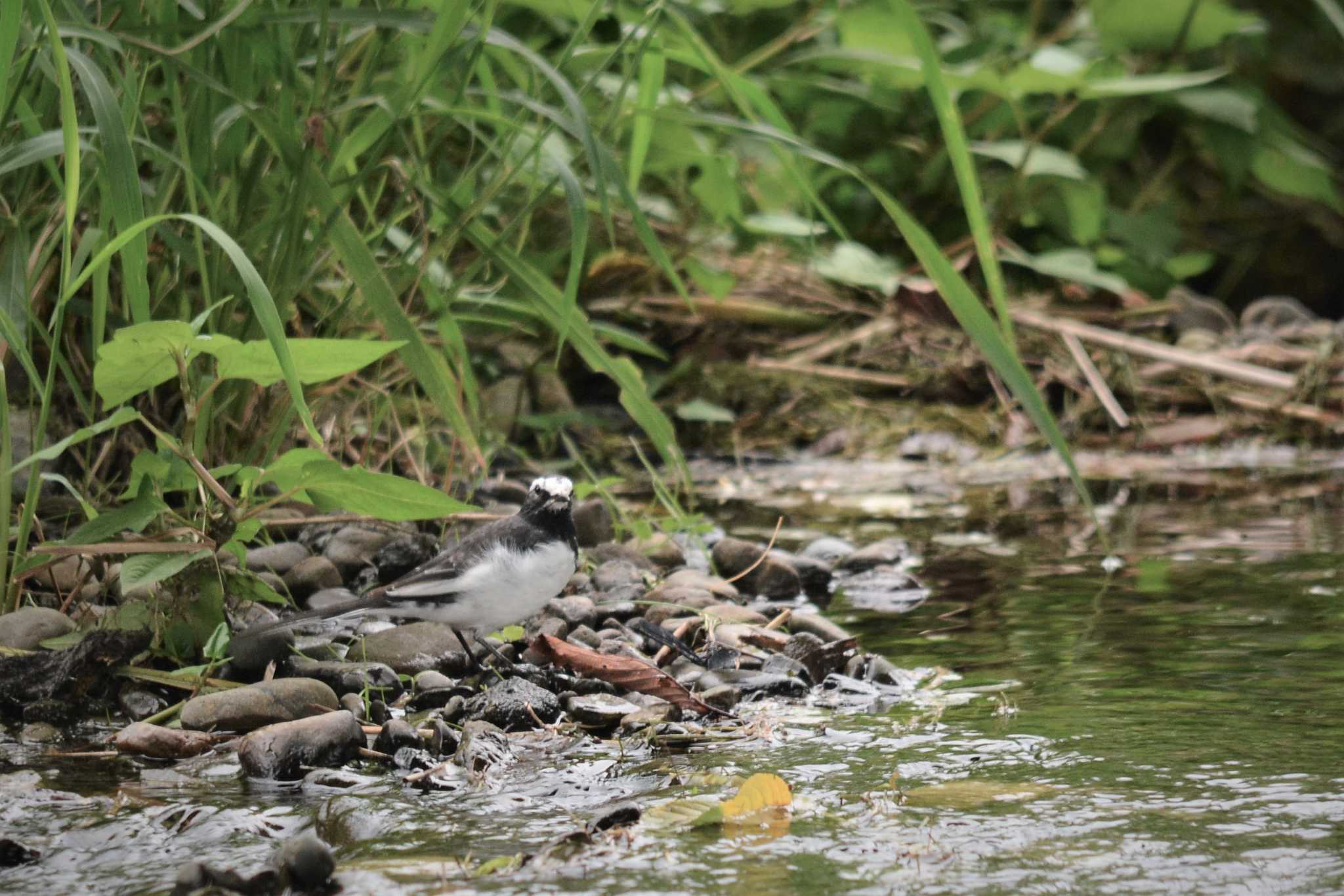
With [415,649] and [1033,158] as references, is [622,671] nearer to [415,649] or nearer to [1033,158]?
[415,649]

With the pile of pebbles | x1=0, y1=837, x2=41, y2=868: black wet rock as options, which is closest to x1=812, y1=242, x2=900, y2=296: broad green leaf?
the pile of pebbles

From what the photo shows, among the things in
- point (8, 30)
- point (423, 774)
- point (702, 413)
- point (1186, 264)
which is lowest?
point (702, 413)

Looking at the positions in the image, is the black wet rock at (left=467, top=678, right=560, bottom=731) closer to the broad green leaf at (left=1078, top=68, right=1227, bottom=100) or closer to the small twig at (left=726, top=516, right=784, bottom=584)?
the small twig at (left=726, top=516, right=784, bottom=584)

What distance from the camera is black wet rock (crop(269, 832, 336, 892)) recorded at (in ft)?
4.91

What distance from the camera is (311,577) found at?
2701mm

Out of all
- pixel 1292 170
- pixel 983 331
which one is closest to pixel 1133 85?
pixel 1292 170

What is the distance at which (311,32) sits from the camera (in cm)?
264

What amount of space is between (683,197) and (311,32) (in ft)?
8.40

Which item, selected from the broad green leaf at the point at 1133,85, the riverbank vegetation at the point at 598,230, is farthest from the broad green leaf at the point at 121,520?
the broad green leaf at the point at 1133,85

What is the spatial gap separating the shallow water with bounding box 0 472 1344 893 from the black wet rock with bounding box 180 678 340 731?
10 cm

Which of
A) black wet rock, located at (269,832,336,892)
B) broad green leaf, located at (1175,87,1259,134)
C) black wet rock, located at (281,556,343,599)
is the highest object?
broad green leaf, located at (1175,87,1259,134)

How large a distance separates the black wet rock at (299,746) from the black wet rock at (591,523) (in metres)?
1.26

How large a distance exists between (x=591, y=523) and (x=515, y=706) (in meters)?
1.12

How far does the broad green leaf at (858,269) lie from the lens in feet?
16.8
